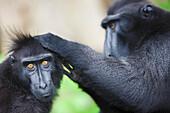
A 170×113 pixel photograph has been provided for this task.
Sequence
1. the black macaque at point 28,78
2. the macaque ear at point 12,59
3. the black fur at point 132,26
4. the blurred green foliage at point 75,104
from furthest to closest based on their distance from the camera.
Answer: the blurred green foliage at point 75,104, the black fur at point 132,26, the macaque ear at point 12,59, the black macaque at point 28,78

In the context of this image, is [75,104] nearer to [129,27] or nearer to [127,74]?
[129,27]

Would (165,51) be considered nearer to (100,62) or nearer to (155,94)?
(155,94)

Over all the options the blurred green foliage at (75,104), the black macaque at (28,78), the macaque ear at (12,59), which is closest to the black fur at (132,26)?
the black macaque at (28,78)

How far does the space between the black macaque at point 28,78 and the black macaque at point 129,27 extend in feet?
5.49

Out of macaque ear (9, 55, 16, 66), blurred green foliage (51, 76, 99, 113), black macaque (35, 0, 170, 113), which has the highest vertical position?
macaque ear (9, 55, 16, 66)

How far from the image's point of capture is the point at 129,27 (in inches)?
219

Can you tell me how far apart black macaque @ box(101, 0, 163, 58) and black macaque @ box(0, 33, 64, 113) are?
1673 millimetres

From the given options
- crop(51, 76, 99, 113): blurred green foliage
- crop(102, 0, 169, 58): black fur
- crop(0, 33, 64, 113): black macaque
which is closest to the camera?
crop(0, 33, 64, 113): black macaque

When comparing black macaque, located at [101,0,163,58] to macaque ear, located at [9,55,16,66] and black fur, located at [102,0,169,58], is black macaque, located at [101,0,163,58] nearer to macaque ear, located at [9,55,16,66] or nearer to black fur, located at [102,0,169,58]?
black fur, located at [102,0,169,58]

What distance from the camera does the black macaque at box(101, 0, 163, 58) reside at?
5.32m

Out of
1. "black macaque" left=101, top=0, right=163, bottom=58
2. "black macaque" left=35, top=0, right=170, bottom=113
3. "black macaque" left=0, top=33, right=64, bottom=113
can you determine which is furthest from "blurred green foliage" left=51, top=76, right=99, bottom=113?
"black macaque" left=0, top=33, right=64, bottom=113

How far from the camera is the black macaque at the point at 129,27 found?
5.32m

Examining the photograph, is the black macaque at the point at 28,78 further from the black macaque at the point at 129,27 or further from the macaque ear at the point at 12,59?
the black macaque at the point at 129,27

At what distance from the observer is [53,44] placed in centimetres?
468
